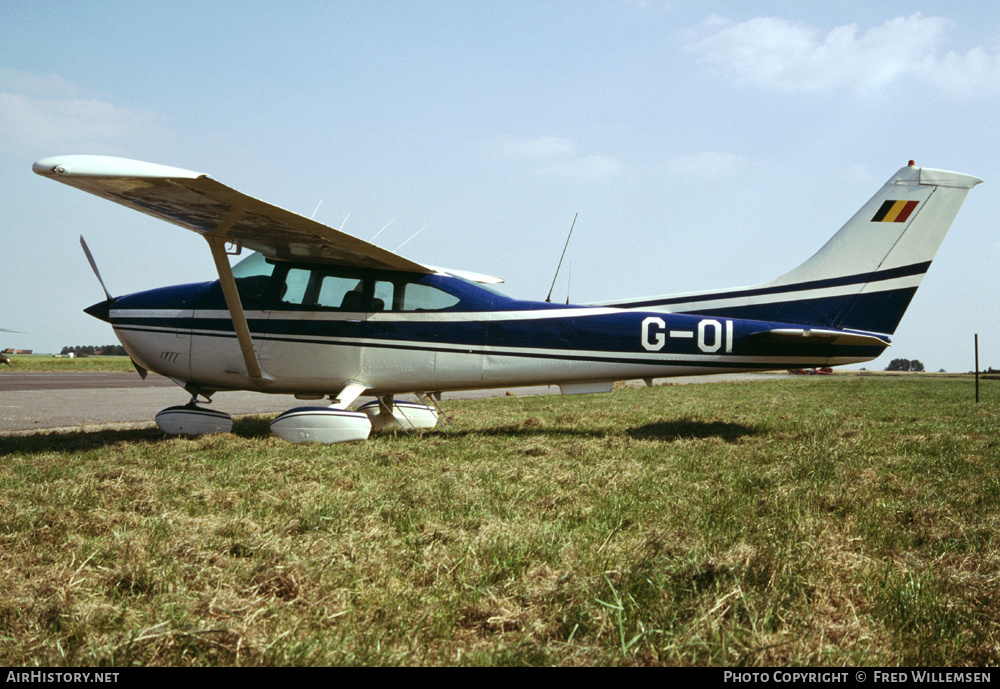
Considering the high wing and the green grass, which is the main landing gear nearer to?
the high wing

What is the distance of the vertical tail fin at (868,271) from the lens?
314 inches

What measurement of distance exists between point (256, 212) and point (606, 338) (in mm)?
4565

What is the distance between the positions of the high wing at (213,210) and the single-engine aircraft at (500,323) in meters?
0.07

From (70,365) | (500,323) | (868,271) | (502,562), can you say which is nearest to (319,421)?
(500,323)

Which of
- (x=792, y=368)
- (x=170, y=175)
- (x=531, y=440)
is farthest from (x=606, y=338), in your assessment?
(x=170, y=175)

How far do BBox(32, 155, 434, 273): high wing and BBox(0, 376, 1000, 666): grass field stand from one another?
2.65 m

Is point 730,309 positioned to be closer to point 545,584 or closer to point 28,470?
point 545,584

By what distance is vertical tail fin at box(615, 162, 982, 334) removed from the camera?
7984 millimetres

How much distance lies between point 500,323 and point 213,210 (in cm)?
371

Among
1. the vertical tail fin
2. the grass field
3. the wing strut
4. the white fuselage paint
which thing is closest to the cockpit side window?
the white fuselage paint

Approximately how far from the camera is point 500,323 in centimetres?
819

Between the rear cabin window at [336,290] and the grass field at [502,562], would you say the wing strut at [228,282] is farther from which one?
the grass field at [502,562]

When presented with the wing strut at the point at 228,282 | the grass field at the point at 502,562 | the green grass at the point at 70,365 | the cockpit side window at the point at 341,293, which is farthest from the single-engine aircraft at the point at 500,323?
the green grass at the point at 70,365

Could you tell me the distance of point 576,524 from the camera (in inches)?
134
